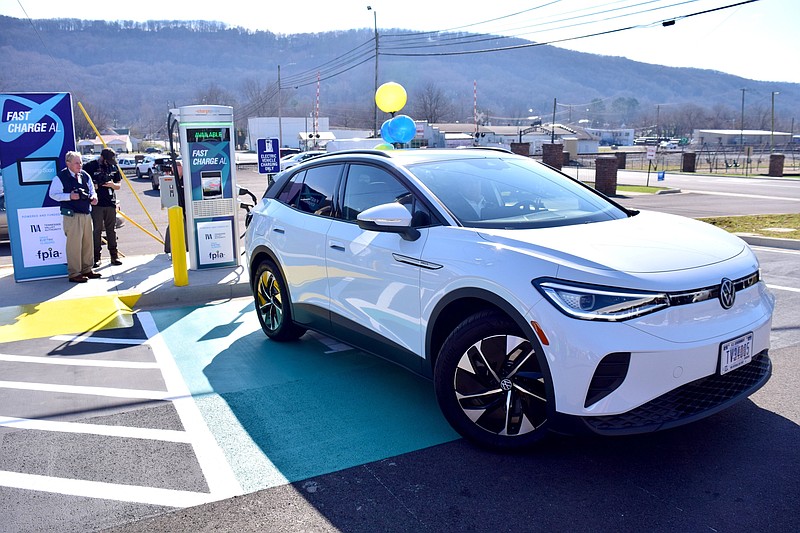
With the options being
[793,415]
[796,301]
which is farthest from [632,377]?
[796,301]

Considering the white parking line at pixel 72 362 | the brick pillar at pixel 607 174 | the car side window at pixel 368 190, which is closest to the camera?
the car side window at pixel 368 190

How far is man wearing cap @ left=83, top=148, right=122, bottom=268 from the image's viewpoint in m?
10.4

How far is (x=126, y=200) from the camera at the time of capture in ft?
83.7

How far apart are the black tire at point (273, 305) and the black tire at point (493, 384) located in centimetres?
240

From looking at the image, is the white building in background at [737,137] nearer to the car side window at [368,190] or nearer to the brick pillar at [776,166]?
the brick pillar at [776,166]

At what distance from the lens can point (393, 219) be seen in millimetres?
4328

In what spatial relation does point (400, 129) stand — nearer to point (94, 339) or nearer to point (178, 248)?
point (178, 248)

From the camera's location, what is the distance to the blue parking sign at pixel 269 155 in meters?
13.4

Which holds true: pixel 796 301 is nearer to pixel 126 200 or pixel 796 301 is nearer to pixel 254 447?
pixel 254 447

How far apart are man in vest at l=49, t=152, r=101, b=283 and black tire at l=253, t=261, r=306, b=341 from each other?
3818mm

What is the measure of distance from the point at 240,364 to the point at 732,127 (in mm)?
191181

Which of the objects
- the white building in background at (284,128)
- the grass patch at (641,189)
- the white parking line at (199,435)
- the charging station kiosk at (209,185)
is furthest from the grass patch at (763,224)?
the white building in background at (284,128)

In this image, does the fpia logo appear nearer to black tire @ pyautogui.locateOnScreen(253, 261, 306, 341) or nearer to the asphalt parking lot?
the asphalt parking lot

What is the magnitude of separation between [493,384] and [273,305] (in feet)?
10.1
